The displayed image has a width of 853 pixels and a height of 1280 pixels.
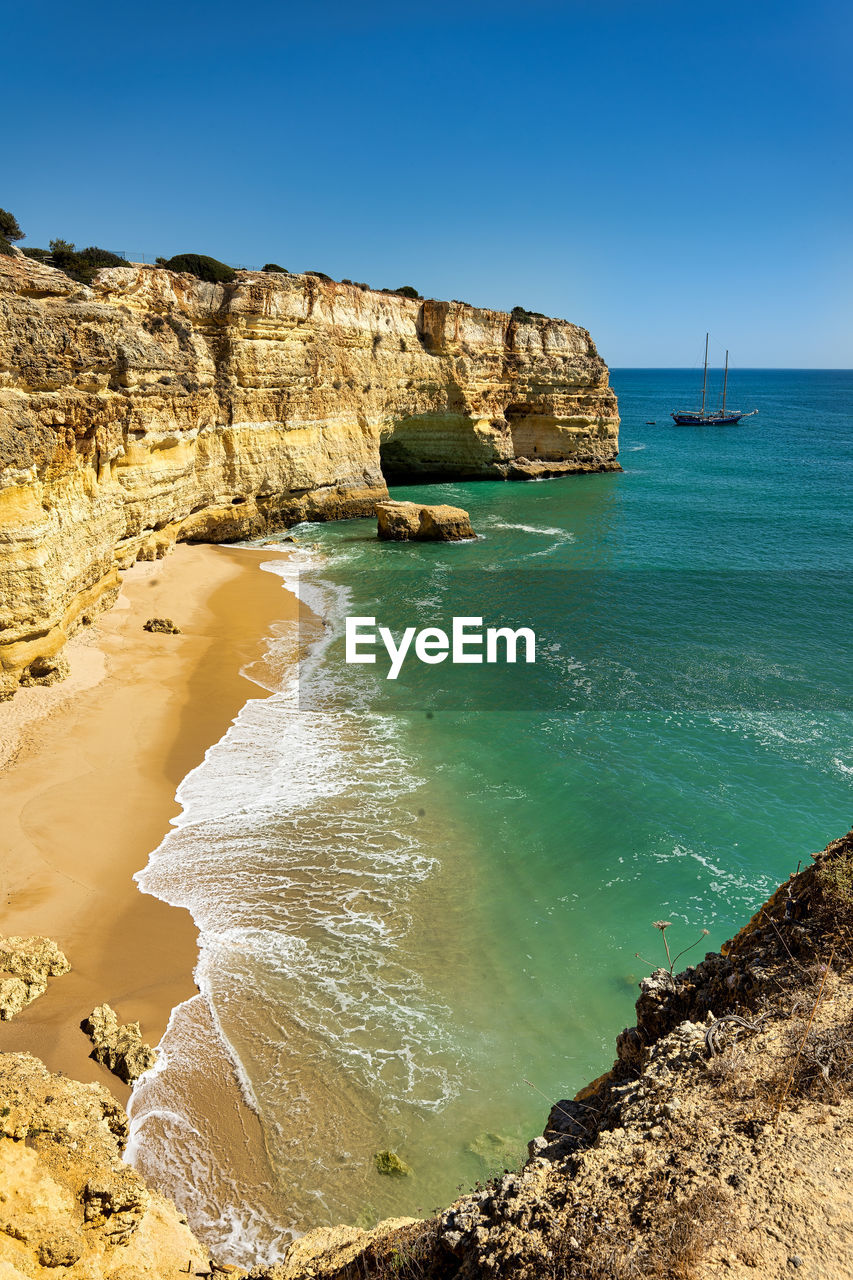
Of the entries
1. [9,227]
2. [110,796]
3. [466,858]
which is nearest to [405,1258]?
[466,858]

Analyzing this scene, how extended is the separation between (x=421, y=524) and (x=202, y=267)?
15.5 meters

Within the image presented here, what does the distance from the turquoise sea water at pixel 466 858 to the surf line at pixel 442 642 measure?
26.8 inches

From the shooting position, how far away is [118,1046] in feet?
26.2

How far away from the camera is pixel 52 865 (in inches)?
432

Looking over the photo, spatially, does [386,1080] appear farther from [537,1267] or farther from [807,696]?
[807,696]

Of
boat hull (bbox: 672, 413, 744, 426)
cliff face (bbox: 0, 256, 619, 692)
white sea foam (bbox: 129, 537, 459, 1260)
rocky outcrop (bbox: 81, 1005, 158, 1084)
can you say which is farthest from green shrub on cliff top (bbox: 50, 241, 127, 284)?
boat hull (bbox: 672, 413, 744, 426)

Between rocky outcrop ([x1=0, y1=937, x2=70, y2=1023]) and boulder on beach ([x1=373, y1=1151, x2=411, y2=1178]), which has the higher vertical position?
rocky outcrop ([x1=0, y1=937, x2=70, y2=1023])

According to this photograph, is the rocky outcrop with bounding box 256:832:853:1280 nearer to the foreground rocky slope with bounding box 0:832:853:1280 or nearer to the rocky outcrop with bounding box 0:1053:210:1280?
the foreground rocky slope with bounding box 0:832:853:1280

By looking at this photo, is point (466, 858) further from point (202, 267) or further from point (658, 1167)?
point (202, 267)

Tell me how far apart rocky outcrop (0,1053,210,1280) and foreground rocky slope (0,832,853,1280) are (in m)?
0.01

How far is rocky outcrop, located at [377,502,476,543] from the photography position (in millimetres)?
33812

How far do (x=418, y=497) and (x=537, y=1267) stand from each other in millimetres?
44480

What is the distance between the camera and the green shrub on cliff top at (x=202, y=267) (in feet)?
107

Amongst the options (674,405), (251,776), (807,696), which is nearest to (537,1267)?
(251,776)
